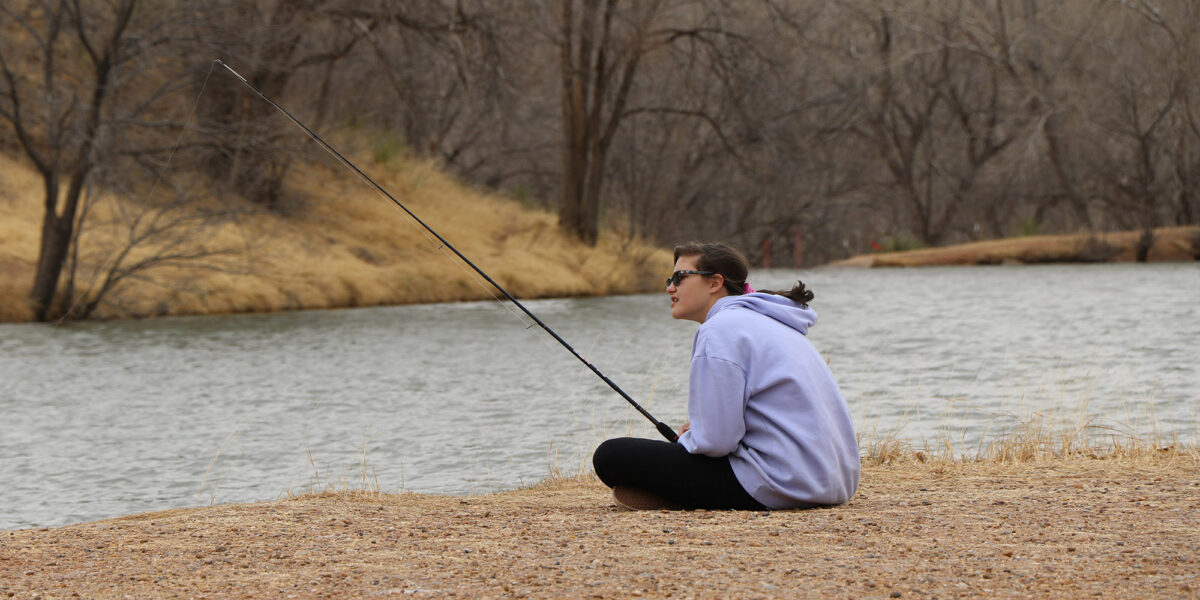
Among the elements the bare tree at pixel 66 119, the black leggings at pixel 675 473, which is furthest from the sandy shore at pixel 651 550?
the bare tree at pixel 66 119

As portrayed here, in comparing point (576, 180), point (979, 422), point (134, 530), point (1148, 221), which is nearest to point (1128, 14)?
point (1148, 221)

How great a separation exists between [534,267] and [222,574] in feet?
70.6

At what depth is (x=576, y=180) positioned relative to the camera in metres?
28.6

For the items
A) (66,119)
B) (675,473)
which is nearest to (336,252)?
(66,119)

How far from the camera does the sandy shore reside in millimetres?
3934

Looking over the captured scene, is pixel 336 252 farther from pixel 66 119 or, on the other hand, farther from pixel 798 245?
pixel 798 245

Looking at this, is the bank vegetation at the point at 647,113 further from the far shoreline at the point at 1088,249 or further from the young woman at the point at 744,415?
the young woman at the point at 744,415

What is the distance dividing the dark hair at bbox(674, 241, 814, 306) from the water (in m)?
2.86

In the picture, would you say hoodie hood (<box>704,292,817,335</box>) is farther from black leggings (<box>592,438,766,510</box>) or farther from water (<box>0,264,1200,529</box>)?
water (<box>0,264,1200,529</box>)

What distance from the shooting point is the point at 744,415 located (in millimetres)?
4945

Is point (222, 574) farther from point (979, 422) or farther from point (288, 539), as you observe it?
point (979, 422)

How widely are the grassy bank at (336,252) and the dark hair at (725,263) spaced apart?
1465 centimetres

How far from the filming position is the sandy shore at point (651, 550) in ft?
12.9

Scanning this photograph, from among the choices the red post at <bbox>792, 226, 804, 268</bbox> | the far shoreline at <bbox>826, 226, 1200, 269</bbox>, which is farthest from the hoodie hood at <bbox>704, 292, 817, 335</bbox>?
the red post at <bbox>792, 226, 804, 268</bbox>
